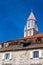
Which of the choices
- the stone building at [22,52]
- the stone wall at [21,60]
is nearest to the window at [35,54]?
the stone building at [22,52]

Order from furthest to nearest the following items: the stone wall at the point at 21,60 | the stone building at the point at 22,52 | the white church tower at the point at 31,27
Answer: the white church tower at the point at 31,27
the stone building at the point at 22,52
the stone wall at the point at 21,60

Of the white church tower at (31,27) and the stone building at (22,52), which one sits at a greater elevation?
the white church tower at (31,27)

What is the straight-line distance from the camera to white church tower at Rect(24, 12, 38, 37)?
428 ft

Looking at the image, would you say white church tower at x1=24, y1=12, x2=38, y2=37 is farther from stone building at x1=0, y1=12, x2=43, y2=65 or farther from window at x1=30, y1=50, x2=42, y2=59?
window at x1=30, y1=50, x2=42, y2=59

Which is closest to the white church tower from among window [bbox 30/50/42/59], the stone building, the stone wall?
the stone building

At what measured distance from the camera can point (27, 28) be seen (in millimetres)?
134750

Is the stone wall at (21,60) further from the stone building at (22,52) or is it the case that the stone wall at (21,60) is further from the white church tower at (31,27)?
the white church tower at (31,27)

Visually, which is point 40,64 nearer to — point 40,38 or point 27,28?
point 40,38

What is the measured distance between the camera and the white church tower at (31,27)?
13056cm

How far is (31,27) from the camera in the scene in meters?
135

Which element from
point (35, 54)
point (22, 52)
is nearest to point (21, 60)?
point (22, 52)

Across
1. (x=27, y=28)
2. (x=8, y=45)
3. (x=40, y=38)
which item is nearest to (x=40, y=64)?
(x=40, y=38)

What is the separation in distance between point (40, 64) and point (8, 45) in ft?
31.4

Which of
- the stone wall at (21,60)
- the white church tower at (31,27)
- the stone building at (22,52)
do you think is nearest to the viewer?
the stone wall at (21,60)
